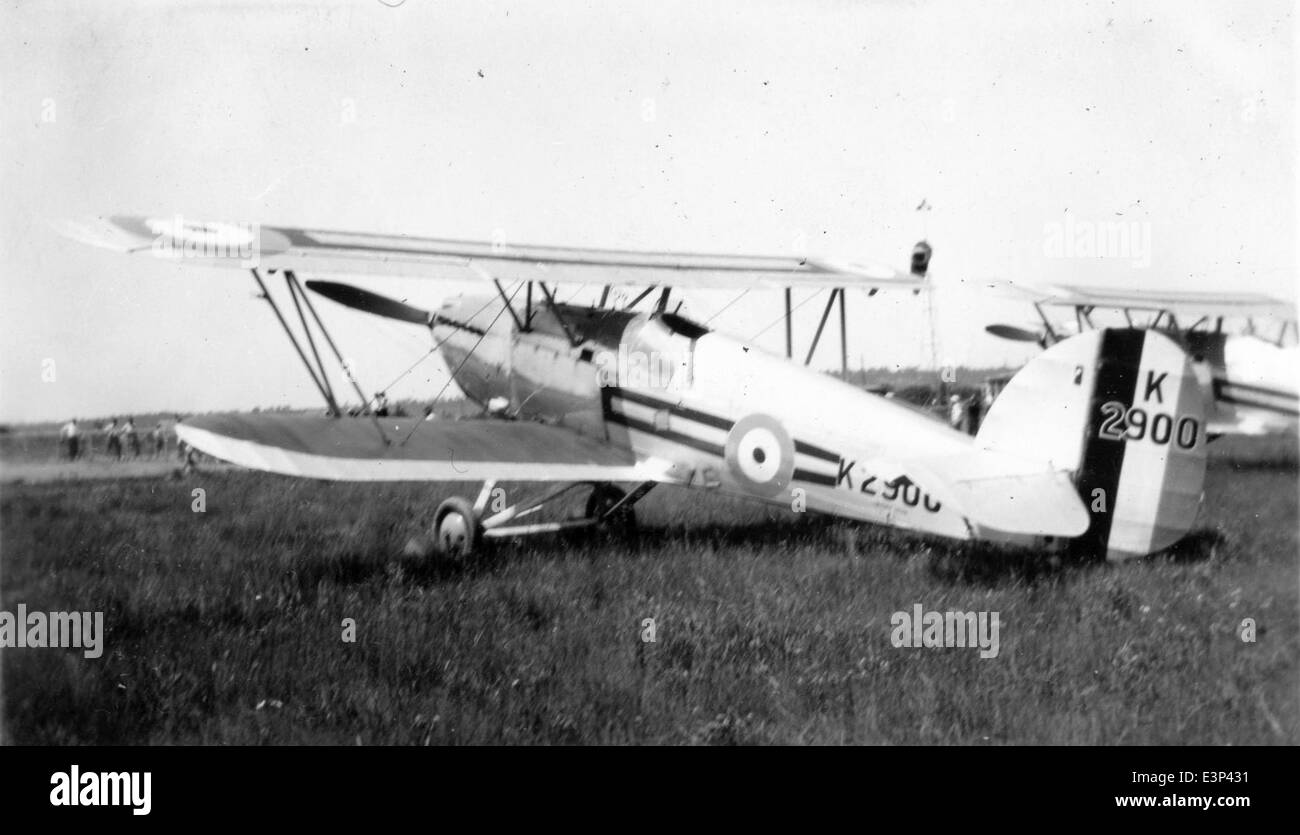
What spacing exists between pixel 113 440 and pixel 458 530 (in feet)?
28.0

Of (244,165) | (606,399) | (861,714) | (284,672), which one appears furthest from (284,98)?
(861,714)

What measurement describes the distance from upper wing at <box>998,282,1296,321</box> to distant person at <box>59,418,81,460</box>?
8533mm

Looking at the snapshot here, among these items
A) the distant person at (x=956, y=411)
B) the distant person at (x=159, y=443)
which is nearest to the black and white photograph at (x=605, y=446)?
the distant person at (x=956, y=411)

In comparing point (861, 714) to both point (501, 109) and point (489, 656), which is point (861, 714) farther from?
point (501, 109)

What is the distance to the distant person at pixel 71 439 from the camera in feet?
27.9

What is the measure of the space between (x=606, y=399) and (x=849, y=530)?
2.15 m

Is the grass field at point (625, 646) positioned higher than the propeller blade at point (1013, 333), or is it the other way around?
the propeller blade at point (1013, 333)

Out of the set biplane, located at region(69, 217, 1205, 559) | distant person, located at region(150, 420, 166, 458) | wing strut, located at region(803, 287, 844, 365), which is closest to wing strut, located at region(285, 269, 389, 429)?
biplane, located at region(69, 217, 1205, 559)

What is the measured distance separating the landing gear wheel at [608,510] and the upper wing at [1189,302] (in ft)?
13.8

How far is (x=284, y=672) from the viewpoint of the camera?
4.45m
